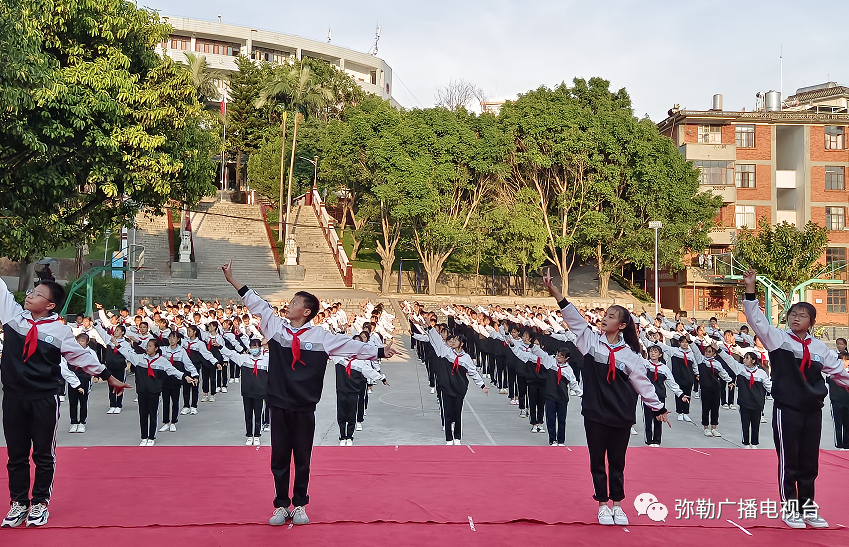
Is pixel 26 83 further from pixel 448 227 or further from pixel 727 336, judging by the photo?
pixel 448 227

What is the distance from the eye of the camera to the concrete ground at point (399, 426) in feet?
34.8

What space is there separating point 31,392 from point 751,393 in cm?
957

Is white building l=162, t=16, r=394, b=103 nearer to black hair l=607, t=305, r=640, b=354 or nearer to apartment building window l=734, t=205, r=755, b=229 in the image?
apartment building window l=734, t=205, r=755, b=229

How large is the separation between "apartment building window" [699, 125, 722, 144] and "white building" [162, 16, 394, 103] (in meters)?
35.4

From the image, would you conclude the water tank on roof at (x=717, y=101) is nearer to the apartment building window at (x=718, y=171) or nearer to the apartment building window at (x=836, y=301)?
the apartment building window at (x=718, y=171)

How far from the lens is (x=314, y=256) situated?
3938 cm

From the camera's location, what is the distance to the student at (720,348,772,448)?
10.5 metres

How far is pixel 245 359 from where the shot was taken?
33.7ft

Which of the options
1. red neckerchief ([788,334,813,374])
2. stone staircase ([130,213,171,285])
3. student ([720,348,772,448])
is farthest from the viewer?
stone staircase ([130,213,171,285])

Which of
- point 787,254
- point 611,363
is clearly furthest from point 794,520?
point 787,254

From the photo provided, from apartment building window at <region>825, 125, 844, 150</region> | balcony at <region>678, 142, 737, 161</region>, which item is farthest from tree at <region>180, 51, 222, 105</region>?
apartment building window at <region>825, 125, 844, 150</region>

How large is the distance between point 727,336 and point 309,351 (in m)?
10.7

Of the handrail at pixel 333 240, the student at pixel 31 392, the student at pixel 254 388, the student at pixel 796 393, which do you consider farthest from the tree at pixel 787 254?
the student at pixel 31 392

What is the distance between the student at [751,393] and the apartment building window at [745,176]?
3439 centimetres
